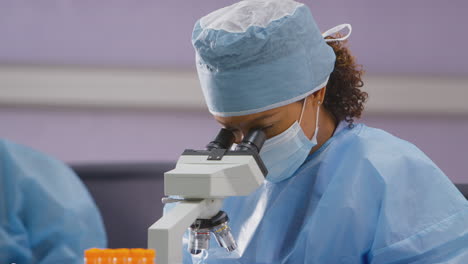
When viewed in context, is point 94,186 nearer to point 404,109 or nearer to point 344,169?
point 344,169

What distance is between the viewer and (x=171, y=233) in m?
0.87

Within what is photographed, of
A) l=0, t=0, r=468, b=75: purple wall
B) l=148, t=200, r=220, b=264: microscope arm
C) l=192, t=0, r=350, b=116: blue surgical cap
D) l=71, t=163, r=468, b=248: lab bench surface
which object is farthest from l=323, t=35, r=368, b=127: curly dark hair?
l=0, t=0, r=468, b=75: purple wall

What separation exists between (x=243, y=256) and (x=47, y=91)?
44.1 inches

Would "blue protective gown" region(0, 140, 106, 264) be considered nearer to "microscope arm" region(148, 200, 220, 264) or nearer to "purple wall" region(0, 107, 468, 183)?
"microscope arm" region(148, 200, 220, 264)

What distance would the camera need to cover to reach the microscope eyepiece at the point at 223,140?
121 centimetres

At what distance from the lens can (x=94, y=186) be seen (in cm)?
205

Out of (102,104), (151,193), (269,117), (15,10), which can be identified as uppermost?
(15,10)

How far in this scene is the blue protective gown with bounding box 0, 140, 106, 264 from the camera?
3.44ft

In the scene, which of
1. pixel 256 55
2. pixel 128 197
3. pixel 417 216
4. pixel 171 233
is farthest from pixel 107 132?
pixel 171 233

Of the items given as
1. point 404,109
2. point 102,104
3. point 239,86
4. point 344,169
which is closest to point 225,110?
point 239,86

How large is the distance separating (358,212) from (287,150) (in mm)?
198

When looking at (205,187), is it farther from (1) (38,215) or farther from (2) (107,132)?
(2) (107,132)

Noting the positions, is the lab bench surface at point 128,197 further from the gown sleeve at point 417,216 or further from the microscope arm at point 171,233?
the microscope arm at point 171,233

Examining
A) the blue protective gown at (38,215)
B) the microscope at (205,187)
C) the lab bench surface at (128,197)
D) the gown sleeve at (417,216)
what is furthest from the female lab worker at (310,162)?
the lab bench surface at (128,197)
